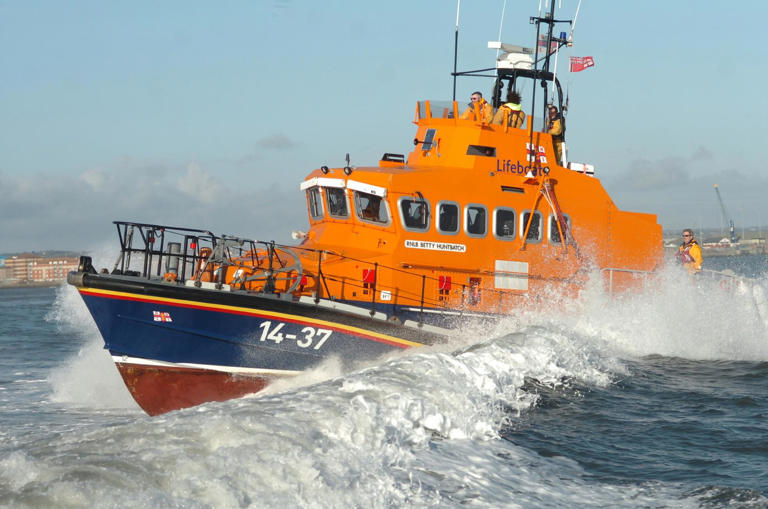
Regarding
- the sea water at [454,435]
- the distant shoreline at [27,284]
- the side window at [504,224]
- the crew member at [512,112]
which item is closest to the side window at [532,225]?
the side window at [504,224]

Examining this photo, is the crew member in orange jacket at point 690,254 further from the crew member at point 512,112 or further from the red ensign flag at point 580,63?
the crew member at point 512,112

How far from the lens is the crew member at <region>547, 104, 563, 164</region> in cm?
1205

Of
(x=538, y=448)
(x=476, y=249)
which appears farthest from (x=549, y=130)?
(x=538, y=448)

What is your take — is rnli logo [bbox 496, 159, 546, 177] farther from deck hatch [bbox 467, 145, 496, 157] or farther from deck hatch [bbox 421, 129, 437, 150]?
deck hatch [bbox 421, 129, 437, 150]

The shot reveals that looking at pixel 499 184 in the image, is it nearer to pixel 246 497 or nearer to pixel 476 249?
pixel 476 249

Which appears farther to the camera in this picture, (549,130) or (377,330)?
(549,130)

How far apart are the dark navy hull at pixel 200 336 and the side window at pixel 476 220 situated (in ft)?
7.80

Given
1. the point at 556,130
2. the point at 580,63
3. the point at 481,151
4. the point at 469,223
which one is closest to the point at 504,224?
the point at 469,223

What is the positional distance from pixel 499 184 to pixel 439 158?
996 mm

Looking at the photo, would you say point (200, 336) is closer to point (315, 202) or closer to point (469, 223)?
point (315, 202)

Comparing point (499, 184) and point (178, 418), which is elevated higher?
point (499, 184)

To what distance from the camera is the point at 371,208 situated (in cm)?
1052

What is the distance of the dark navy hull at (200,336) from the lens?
8.45 meters

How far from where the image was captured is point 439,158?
1134 cm
